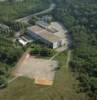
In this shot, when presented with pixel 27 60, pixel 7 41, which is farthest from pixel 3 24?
pixel 27 60

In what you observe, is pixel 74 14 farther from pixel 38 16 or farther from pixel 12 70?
pixel 12 70

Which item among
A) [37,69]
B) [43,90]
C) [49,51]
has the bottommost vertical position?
[37,69]

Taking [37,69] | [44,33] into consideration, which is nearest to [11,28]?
[44,33]

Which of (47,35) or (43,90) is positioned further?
(47,35)

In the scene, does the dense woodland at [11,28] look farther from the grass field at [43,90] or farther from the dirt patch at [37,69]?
the grass field at [43,90]

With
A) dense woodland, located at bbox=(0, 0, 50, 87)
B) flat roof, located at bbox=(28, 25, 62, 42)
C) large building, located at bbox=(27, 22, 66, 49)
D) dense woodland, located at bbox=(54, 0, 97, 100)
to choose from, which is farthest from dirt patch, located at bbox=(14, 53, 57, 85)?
flat roof, located at bbox=(28, 25, 62, 42)

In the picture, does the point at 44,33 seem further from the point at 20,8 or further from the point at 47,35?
the point at 20,8

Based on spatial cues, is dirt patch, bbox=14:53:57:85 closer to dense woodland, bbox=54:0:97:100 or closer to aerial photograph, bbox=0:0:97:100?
aerial photograph, bbox=0:0:97:100
